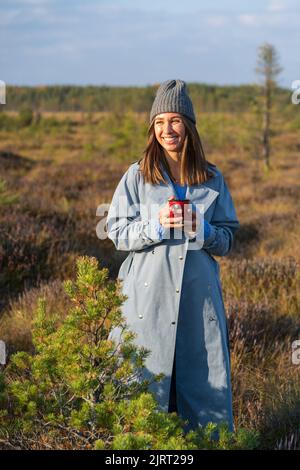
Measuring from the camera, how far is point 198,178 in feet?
9.12

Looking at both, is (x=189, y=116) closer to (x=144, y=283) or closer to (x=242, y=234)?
(x=144, y=283)

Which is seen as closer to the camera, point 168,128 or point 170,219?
point 170,219

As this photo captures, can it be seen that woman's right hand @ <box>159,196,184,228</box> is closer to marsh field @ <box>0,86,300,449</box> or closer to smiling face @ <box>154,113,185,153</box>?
smiling face @ <box>154,113,185,153</box>

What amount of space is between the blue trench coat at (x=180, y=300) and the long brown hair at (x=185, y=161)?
0.13ft

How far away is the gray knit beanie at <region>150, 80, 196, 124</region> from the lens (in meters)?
2.73

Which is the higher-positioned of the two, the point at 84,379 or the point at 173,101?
the point at 173,101

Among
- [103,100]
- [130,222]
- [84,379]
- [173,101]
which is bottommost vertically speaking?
[84,379]

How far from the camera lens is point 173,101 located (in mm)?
2727

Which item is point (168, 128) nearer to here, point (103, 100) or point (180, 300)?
point (180, 300)

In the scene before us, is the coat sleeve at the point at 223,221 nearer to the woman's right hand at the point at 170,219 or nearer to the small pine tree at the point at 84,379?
the woman's right hand at the point at 170,219

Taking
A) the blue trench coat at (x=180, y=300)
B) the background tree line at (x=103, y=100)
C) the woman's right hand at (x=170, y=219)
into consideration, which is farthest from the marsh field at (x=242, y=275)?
the background tree line at (x=103, y=100)

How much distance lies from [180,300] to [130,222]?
398 mm

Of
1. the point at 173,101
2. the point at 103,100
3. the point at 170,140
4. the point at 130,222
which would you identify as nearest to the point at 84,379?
the point at 130,222

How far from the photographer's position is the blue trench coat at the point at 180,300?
8.95ft
